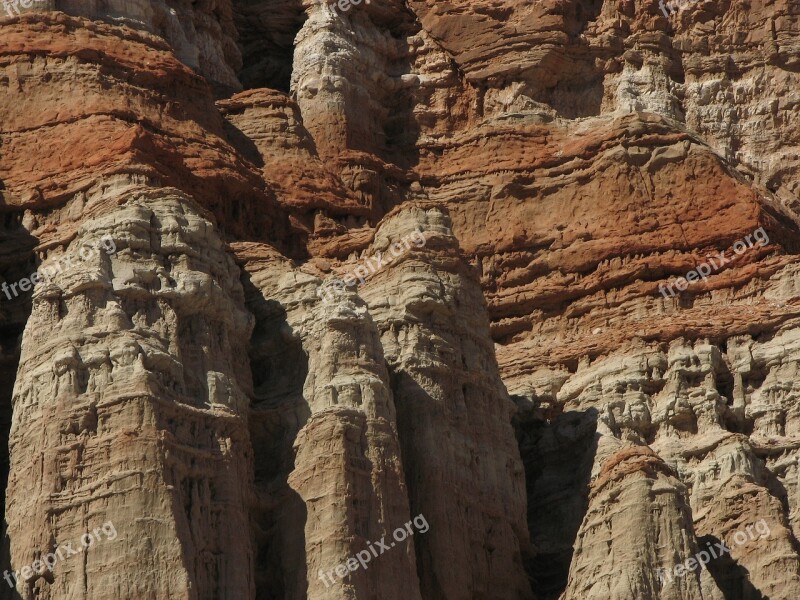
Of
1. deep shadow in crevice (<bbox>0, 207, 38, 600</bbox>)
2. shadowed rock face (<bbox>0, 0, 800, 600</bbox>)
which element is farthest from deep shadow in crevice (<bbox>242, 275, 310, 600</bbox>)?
deep shadow in crevice (<bbox>0, 207, 38, 600</bbox>)

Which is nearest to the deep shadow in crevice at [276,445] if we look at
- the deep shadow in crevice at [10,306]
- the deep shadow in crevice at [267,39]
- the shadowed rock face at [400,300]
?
the shadowed rock face at [400,300]

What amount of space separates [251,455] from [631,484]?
7.47 meters

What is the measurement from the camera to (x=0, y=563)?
55938mm

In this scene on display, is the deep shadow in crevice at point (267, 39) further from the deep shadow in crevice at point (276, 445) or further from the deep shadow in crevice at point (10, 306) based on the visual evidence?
the deep shadow in crevice at point (276, 445)

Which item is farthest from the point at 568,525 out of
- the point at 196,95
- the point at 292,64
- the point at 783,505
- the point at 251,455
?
the point at 292,64

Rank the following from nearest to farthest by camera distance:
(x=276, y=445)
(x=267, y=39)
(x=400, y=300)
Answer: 1. (x=276, y=445)
2. (x=400, y=300)
3. (x=267, y=39)

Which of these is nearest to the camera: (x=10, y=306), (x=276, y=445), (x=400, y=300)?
(x=276, y=445)

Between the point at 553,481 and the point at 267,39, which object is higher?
the point at 267,39

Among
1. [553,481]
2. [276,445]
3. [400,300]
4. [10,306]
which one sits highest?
[10,306]

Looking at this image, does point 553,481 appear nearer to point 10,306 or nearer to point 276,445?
point 276,445

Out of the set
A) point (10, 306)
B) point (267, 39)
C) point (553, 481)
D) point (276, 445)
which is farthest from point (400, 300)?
point (267, 39)

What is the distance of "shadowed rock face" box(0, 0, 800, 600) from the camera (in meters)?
56.8

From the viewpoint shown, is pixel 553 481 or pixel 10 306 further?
pixel 553 481

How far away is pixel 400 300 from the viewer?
64.1 metres
